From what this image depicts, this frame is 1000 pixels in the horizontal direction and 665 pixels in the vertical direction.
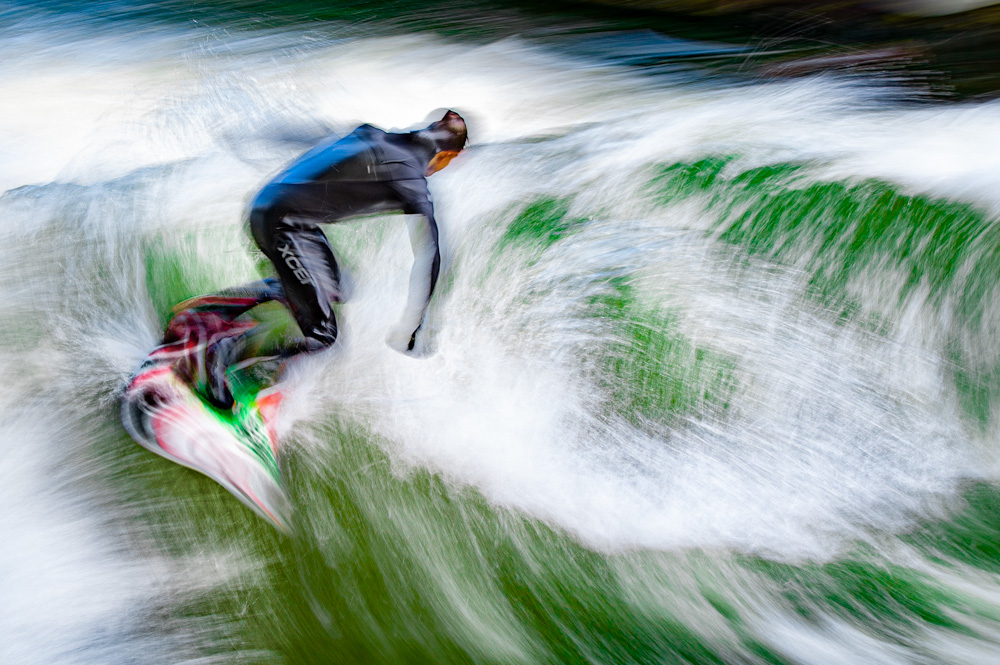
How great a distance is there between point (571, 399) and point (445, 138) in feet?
2.59

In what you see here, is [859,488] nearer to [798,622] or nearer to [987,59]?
[798,622]

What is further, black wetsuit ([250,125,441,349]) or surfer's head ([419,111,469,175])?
A: surfer's head ([419,111,469,175])

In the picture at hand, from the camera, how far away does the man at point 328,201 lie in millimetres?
1726

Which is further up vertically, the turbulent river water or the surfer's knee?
the surfer's knee

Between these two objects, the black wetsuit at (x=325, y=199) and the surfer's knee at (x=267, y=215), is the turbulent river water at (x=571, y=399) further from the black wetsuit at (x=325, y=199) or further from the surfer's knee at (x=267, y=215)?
the surfer's knee at (x=267, y=215)

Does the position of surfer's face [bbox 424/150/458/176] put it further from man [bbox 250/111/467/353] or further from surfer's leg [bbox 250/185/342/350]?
surfer's leg [bbox 250/185/342/350]

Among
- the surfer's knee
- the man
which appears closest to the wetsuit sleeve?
the man

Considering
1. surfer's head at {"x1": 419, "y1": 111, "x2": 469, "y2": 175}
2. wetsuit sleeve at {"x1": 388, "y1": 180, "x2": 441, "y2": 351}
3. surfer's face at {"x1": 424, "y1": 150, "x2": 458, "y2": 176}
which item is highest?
surfer's head at {"x1": 419, "y1": 111, "x2": 469, "y2": 175}

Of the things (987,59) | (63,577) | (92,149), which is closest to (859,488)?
(987,59)

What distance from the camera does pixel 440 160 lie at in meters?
1.88

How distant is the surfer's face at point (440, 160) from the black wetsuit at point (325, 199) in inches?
0.7

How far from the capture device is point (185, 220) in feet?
6.95

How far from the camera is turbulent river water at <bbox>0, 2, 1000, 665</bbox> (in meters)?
1.67

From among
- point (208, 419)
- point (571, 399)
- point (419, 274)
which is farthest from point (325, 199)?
point (571, 399)
